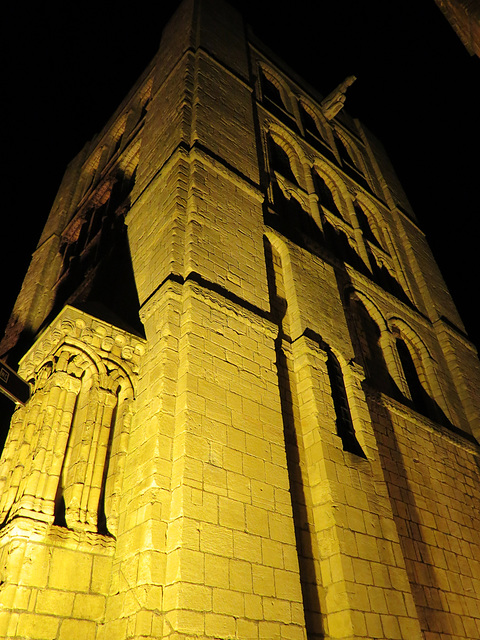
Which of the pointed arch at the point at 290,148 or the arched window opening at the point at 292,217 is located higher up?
the pointed arch at the point at 290,148

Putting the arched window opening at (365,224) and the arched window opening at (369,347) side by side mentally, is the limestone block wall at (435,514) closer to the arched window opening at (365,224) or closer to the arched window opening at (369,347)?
the arched window opening at (369,347)

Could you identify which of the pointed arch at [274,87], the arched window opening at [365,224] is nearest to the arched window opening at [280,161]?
the pointed arch at [274,87]

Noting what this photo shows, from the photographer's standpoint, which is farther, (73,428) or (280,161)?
(280,161)

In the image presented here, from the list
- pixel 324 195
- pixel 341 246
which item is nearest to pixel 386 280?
pixel 341 246

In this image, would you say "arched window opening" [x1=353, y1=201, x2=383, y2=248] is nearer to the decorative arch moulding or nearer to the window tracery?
the decorative arch moulding

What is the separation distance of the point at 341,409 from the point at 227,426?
98.7 inches

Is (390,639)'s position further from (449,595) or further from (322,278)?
(322,278)

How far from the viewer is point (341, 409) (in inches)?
278

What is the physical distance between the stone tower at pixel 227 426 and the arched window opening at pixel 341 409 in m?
0.04

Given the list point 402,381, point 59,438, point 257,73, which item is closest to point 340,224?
point 402,381

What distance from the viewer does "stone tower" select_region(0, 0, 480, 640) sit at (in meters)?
4.29

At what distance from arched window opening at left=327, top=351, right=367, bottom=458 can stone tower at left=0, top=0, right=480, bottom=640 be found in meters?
0.04

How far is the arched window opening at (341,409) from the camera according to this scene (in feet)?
21.6

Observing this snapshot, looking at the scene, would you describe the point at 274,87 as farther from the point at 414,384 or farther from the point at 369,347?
the point at 414,384
